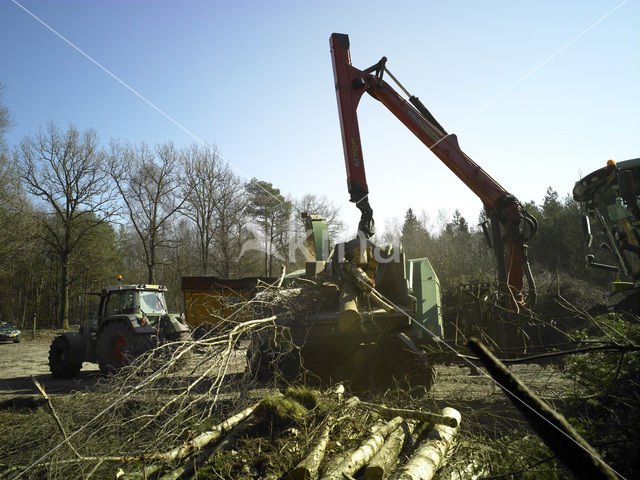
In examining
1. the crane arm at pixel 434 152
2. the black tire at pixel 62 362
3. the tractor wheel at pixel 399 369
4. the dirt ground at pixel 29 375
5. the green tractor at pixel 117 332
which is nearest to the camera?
the tractor wheel at pixel 399 369

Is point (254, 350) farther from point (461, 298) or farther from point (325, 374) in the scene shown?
point (461, 298)

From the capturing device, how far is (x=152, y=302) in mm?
11227

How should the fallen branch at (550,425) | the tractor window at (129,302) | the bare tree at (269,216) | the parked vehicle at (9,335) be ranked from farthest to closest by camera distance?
the bare tree at (269,216) < the parked vehicle at (9,335) < the tractor window at (129,302) < the fallen branch at (550,425)

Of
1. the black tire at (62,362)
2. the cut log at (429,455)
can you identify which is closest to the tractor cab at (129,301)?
the black tire at (62,362)

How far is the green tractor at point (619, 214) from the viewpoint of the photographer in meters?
5.66

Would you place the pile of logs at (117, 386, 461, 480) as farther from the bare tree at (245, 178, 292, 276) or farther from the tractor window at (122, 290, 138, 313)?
the bare tree at (245, 178, 292, 276)

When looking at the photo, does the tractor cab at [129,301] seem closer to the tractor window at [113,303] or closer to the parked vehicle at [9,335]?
the tractor window at [113,303]

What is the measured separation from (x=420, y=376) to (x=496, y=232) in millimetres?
3272

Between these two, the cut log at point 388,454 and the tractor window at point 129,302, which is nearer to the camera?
the cut log at point 388,454

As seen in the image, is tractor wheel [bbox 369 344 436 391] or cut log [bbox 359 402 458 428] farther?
tractor wheel [bbox 369 344 436 391]

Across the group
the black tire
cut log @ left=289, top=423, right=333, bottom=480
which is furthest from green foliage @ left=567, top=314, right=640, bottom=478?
the black tire

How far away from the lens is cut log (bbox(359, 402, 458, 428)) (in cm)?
404

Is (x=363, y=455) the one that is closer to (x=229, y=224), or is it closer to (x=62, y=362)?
(x=62, y=362)

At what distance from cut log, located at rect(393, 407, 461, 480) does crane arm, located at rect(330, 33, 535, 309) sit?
4037 millimetres
